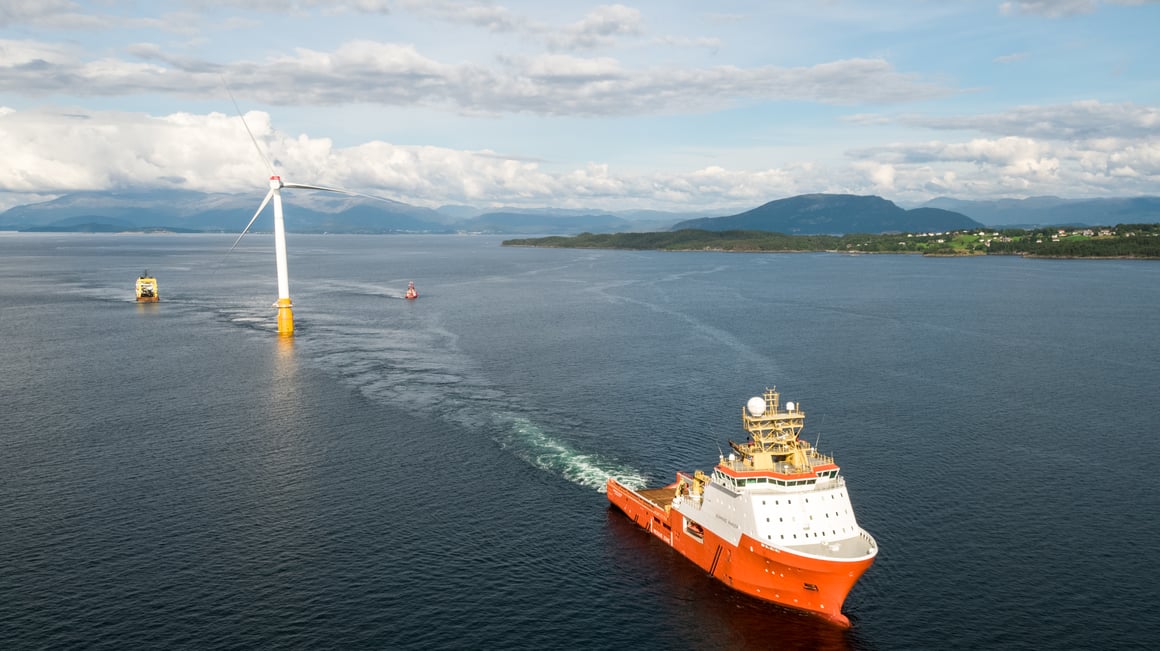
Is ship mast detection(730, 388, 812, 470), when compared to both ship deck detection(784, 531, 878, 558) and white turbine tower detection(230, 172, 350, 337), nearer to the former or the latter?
ship deck detection(784, 531, 878, 558)

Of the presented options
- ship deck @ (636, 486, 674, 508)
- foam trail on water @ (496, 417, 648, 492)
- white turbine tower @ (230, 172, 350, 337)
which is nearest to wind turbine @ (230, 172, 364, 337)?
white turbine tower @ (230, 172, 350, 337)

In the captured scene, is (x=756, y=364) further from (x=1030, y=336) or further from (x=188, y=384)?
(x=188, y=384)

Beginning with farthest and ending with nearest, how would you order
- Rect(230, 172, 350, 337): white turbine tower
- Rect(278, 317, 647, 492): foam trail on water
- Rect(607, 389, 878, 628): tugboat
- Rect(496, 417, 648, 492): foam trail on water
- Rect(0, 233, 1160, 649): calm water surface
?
1. Rect(230, 172, 350, 337): white turbine tower
2. Rect(278, 317, 647, 492): foam trail on water
3. Rect(496, 417, 648, 492): foam trail on water
4. Rect(607, 389, 878, 628): tugboat
5. Rect(0, 233, 1160, 649): calm water surface

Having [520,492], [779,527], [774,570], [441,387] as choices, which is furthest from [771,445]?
[441,387]

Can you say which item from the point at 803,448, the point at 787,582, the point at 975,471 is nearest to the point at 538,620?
the point at 787,582

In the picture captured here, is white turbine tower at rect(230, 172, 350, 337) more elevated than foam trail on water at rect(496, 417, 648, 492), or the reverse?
white turbine tower at rect(230, 172, 350, 337)


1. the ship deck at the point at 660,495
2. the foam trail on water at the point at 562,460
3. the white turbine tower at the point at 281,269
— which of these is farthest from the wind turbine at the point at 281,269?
the ship deck at the point at 660,495

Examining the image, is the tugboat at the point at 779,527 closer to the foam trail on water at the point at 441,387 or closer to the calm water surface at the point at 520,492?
the calm water surface at the point at 520,492
